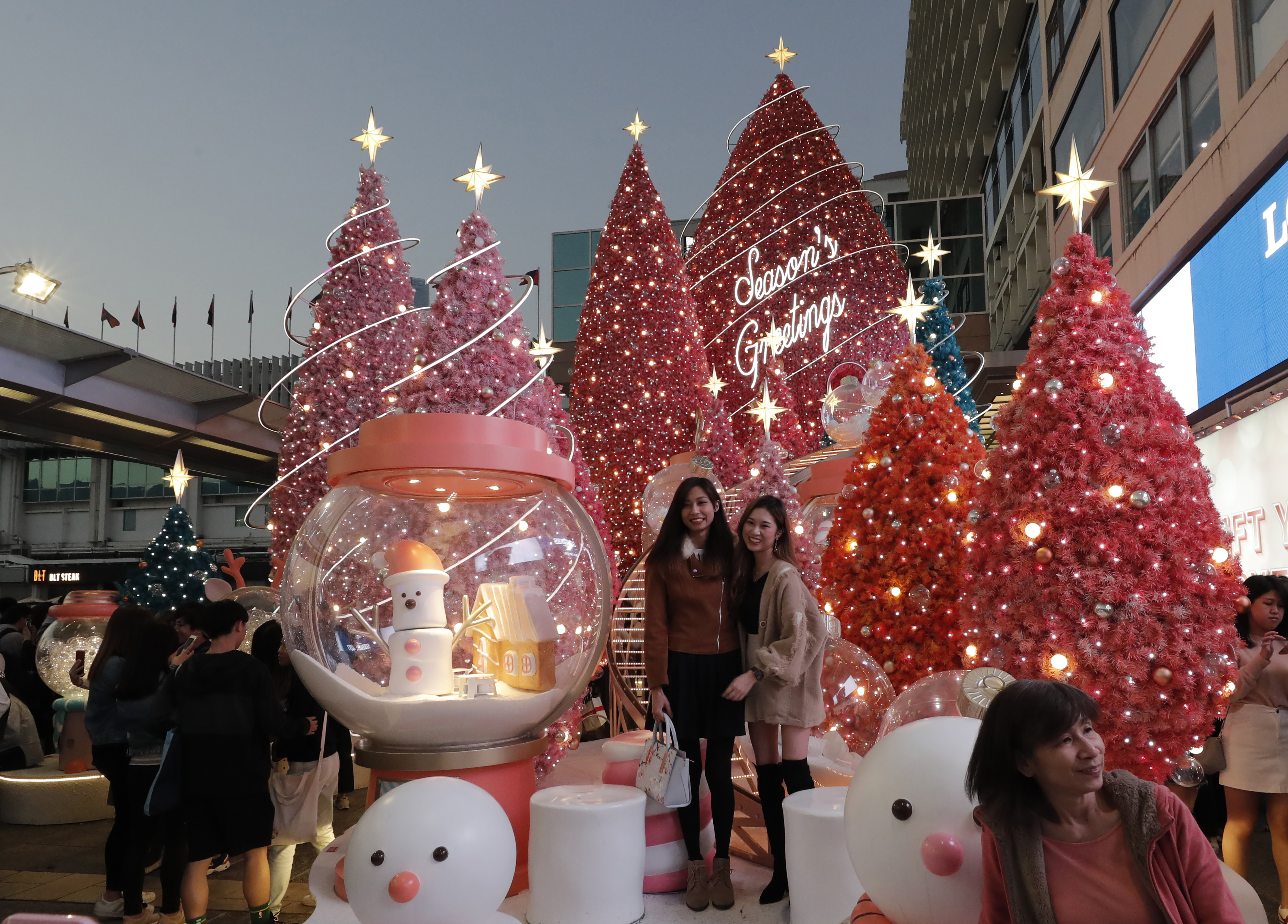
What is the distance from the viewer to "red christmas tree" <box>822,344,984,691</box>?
5.24 meters

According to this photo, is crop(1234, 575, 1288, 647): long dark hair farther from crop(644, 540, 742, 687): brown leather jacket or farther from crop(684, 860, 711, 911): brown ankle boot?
crop(684, 860, 711, 911): brown ankle boot

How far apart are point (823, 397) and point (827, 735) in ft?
23.7

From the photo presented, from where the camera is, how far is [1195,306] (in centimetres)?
869

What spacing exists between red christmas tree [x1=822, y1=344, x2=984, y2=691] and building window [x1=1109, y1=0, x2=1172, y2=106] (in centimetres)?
702

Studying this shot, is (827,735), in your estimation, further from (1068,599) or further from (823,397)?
(823,397)

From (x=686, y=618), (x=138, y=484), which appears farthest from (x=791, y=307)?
(x=138, y=484)

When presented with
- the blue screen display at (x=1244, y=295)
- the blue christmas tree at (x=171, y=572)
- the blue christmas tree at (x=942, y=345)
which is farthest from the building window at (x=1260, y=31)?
the blue christmas tree at (x=171, y=572)

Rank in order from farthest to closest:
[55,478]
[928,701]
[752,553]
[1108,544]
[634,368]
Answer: [55,478] → [634,368] → [752,553] → [1108,544] → [928,701]

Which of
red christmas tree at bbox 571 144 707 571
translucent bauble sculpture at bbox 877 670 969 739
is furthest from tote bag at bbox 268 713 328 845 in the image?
red christmas tree at bbox 571 144 707 571

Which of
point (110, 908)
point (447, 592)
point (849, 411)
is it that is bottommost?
point (110, 908)

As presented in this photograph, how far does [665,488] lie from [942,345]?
4.93 m

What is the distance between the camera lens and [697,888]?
366cm

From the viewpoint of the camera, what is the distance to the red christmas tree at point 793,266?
37.6 feet

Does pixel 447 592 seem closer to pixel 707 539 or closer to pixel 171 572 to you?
pixel 707 539
